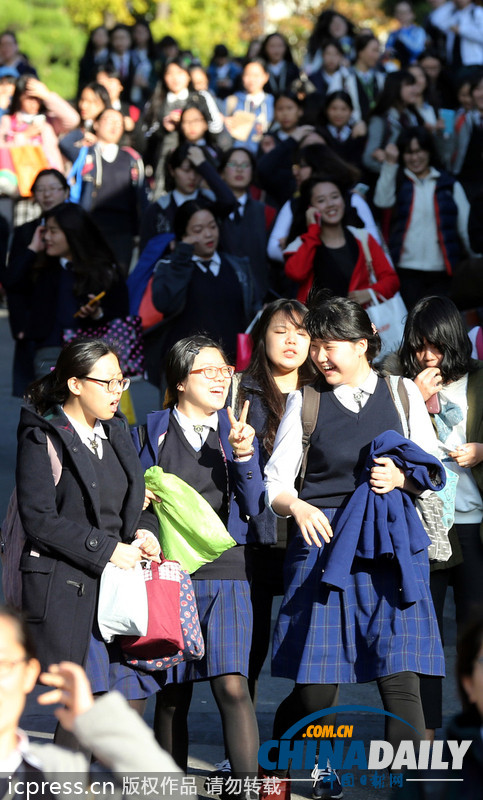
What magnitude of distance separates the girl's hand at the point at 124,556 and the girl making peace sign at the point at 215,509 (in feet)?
0.79

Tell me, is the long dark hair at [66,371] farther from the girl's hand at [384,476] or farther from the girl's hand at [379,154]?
the girl's hand at [379,154]

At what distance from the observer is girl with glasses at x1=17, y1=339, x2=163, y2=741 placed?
4270 mm

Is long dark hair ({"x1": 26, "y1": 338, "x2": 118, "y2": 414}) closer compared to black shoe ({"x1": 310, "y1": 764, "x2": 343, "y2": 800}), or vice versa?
long dark hair ({"x1": 26, "y1": 338, "x2": 118, "y2": 414})

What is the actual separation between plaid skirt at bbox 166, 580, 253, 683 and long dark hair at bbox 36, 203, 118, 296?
112 inches

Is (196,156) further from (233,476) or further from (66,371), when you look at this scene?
(233,476)

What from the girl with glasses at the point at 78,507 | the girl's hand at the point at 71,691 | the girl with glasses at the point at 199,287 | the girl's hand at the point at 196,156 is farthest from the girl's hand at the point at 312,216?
the girl's hand at the point at 71,691

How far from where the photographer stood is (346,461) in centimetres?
445

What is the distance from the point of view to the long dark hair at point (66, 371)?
4539 mm

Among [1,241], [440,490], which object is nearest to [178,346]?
[440,490]

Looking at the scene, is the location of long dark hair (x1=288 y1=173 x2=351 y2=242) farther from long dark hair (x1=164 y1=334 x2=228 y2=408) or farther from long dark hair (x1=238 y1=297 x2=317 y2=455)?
long dark hair (x1=164 y1=334 x2=228 y2=408)

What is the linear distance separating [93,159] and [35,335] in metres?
3.75

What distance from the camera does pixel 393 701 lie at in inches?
168

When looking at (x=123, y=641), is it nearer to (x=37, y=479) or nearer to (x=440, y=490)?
(x=37, y=479)

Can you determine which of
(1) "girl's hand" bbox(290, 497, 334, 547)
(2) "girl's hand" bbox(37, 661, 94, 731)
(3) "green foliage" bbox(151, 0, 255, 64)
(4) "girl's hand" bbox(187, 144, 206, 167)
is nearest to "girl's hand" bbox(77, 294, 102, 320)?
(4) "girl's hand" bbox(187, 144, 206, 167)
